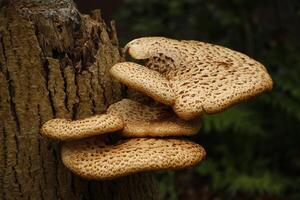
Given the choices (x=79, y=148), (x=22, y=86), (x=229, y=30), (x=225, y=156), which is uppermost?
(x=22, y=86)

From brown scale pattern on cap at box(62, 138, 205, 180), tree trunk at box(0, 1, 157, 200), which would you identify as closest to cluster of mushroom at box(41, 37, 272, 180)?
brown scale pattern on cap at box(62, 138, 205, 180)

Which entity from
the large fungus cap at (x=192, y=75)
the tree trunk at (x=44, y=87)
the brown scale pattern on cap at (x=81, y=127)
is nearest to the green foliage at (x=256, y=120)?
the large fungus cap at (x=192, y=75)

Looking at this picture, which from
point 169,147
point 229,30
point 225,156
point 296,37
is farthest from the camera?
point 229,30

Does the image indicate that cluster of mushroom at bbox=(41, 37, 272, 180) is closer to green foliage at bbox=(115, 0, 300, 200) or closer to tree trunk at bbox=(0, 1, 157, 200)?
tree trunk at bbox=(0, 1, 157, 200)

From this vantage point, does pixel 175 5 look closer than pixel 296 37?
No

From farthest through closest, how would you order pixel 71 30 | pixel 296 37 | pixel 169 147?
pixel 296 37
pixel 71 30
pixel 169 147

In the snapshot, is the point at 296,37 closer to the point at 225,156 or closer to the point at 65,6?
the point at 225,156

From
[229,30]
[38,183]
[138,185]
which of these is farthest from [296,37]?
[38,183]

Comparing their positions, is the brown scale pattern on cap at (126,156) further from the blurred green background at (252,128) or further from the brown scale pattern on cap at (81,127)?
the blurred green background at (252,128)
